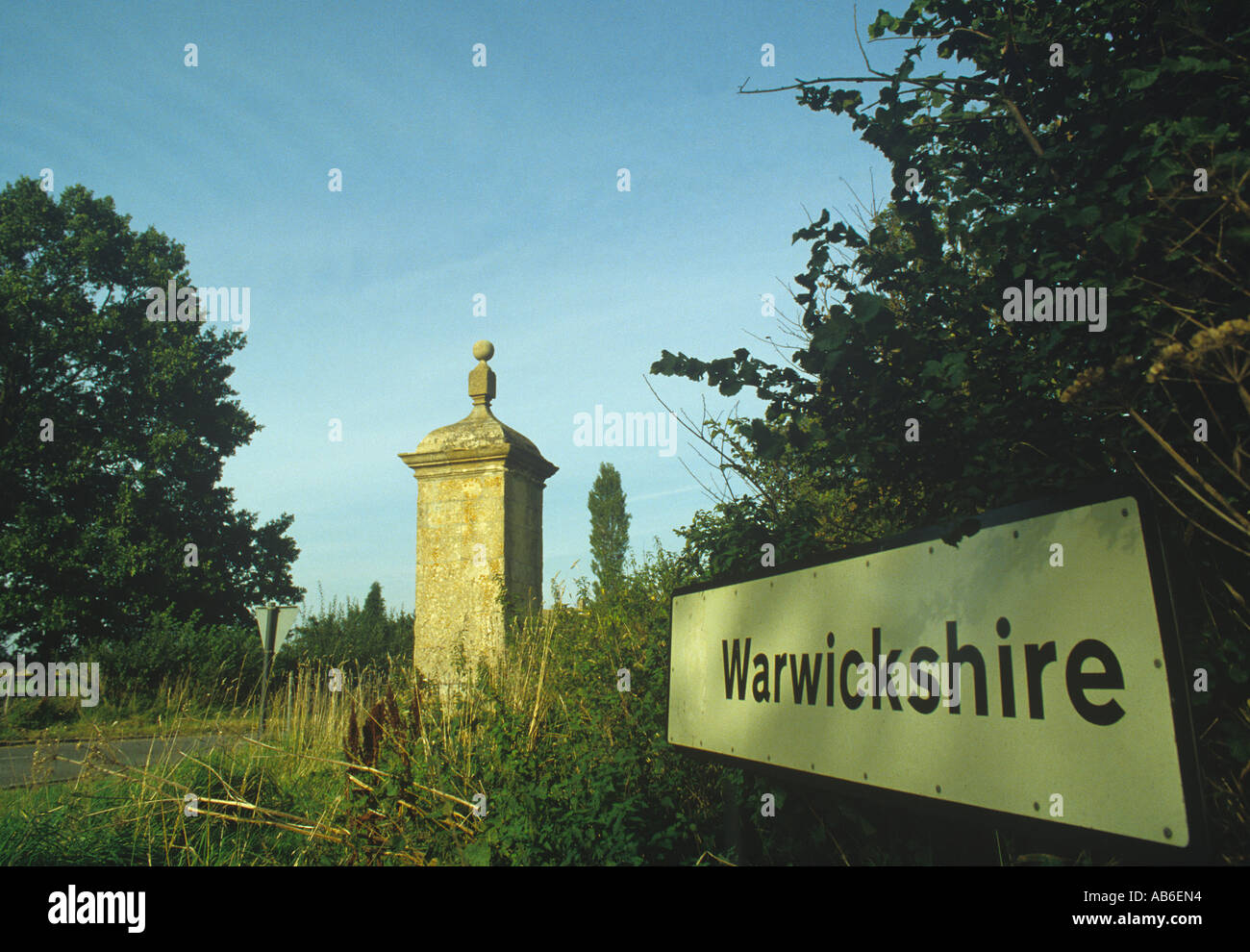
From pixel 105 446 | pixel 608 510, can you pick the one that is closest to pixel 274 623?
pixel 105 446

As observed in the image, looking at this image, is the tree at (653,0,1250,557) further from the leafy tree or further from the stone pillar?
the leafy tree

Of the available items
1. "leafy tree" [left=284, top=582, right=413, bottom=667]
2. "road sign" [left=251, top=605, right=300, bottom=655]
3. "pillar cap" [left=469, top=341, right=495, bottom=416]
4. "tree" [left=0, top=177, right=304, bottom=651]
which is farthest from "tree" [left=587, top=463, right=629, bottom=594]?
"pillar cap" [left=469, top=341, right=495, bottom=416]

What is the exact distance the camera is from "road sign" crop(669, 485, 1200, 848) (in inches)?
45.0

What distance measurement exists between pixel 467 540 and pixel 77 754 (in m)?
7.96

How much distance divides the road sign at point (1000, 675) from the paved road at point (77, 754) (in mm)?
4537

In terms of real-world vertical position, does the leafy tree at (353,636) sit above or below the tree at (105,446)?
below

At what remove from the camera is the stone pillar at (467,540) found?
5.85 metres

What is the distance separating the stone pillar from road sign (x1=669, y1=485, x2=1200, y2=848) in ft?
13.1

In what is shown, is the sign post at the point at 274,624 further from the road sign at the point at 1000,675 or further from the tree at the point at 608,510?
the tree at the point at 608,510

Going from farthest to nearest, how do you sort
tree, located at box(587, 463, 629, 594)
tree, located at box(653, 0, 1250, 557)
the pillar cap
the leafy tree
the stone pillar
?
1. tree, located at box(587, 463, 629, 594)
2. the leafy tree
3. the pillar cap
4. the stone pillar
5. tree, located at box(653, 0, 1250, 557)

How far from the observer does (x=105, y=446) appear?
1925 centimetres

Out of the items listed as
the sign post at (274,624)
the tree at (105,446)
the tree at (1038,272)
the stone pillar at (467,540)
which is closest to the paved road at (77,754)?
the sign post at (274,624)

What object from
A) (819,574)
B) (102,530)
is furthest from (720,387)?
(102,530)
